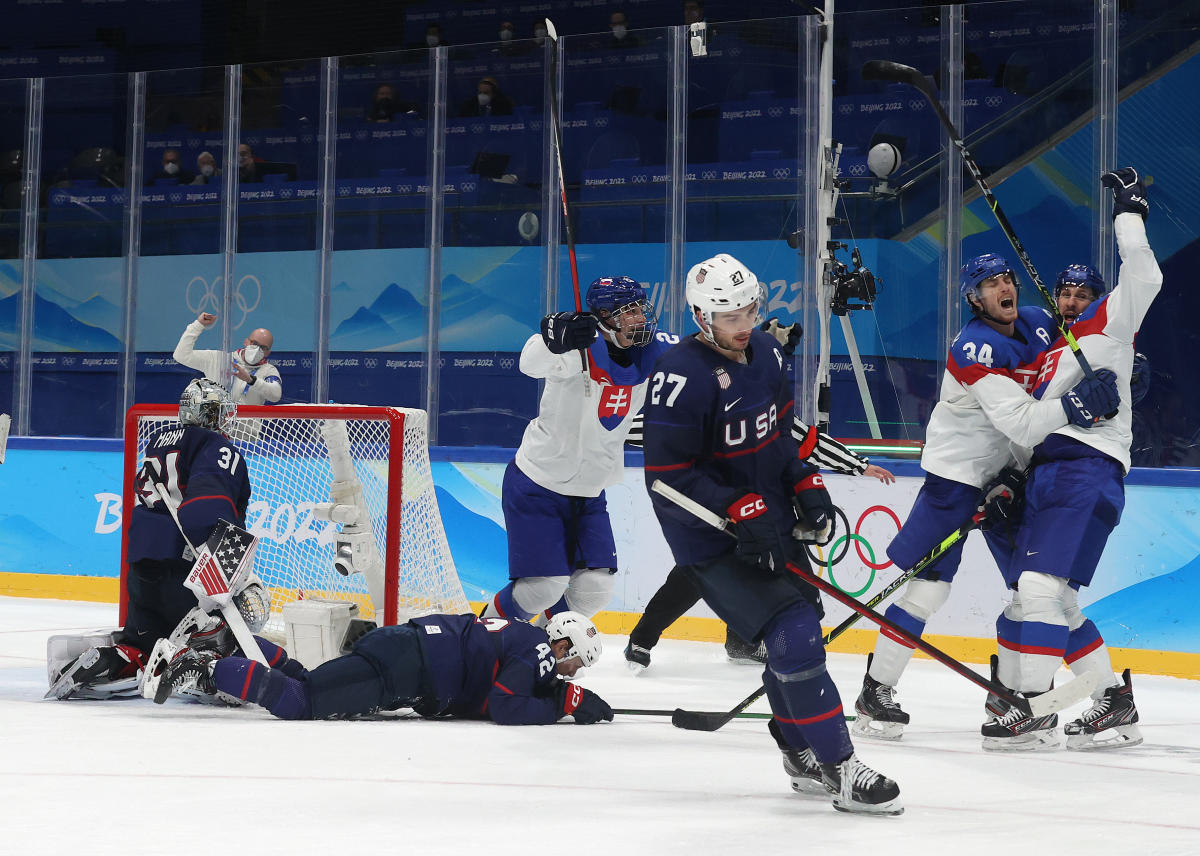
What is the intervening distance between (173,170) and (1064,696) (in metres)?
5.66

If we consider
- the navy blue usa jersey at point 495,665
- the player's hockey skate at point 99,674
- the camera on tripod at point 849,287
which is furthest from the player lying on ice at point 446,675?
the camera on tripod at point 849,287

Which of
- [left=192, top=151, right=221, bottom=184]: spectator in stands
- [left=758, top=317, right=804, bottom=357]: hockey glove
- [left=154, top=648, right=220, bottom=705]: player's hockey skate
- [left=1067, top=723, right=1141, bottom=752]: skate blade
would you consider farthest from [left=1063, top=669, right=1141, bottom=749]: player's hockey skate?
[left=192, top=151, right=221, bottom=184]: spectator in stands

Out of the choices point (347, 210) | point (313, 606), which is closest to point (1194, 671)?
point (313, 606)

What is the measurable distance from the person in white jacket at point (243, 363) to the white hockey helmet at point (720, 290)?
4.62 m

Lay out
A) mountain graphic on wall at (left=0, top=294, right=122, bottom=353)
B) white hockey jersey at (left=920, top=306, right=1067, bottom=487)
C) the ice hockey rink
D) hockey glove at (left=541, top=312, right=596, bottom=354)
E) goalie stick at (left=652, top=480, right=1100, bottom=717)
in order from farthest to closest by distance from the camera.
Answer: mountain graphic on wall at (left=0, top=294, right=122, bottom=353) → hockey glove at (left=541, top=312, right=596, bottom=354) → white hockey jersey at (left=920, top=306, right=1067, bottom=487) → goalie stick at (left=652, top=480, right=1100, bottom=717) → the ice hockey rink

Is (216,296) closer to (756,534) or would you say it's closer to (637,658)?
(637,658)

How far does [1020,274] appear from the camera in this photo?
19.4ft

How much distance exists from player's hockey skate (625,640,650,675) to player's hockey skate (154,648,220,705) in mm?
1584

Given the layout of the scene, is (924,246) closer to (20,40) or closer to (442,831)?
(442,831)

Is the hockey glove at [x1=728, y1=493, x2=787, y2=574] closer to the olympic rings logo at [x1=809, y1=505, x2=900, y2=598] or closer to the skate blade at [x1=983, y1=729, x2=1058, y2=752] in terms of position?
the skate blade at [x1=983, y1=729, x2=1058, y2=752]

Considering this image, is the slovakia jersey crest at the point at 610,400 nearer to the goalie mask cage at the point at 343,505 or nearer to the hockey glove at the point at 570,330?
the hockey glove at the point at 570,330

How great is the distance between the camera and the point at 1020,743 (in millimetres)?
3529

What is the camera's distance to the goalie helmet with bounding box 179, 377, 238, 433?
414 centimetres

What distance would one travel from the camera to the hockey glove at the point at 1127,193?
349cm
